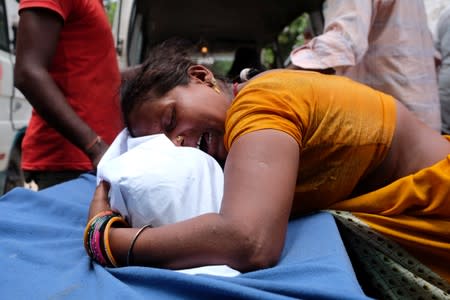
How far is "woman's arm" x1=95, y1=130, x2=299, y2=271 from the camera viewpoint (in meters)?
0.89

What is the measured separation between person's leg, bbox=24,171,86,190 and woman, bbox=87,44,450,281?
0.65 meters

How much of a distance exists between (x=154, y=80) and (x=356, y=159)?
0.56m

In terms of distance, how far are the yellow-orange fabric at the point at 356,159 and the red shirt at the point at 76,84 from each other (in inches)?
36.0

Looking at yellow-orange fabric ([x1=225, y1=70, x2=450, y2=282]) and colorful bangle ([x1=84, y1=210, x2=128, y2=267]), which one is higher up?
yellow-orange fabric ([x1=225, y1=70, x2=450, y2=282])

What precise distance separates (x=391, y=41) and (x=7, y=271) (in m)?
1.80

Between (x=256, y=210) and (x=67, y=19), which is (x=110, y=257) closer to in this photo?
(x=256, y=210)

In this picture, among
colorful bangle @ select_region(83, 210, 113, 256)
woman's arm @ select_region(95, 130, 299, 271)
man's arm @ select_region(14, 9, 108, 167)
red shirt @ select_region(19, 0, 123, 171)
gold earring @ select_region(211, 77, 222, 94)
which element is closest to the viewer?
woman's arm @ select_region(95, 130, 299, 271)

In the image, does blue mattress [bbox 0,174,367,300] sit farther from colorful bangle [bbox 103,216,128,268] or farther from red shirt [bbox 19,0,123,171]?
red shirt [bbox 19,0,123,171]

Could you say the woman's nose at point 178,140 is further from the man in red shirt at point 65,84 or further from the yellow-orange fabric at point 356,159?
the man in red shirt at point 65,84

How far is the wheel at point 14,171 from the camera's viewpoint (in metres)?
3.41

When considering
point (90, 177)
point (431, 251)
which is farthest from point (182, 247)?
point (90, 177)

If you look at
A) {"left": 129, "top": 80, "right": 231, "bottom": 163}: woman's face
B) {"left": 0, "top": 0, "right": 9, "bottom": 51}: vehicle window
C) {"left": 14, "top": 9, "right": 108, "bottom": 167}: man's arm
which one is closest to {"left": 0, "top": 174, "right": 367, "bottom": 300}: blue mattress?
{"left": 129, "top": 80, "right": 231, "bottom": 163}: woman's face

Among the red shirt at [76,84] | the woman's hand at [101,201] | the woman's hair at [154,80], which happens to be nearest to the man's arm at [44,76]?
the red shirt at [76,84]

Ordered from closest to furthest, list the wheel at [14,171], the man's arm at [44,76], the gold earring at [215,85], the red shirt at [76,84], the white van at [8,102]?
the gold earring at [215,85], the man's arm at [44,76], the red shirt at [76,84], the white van at [8,102], the wheel at [14,171]
